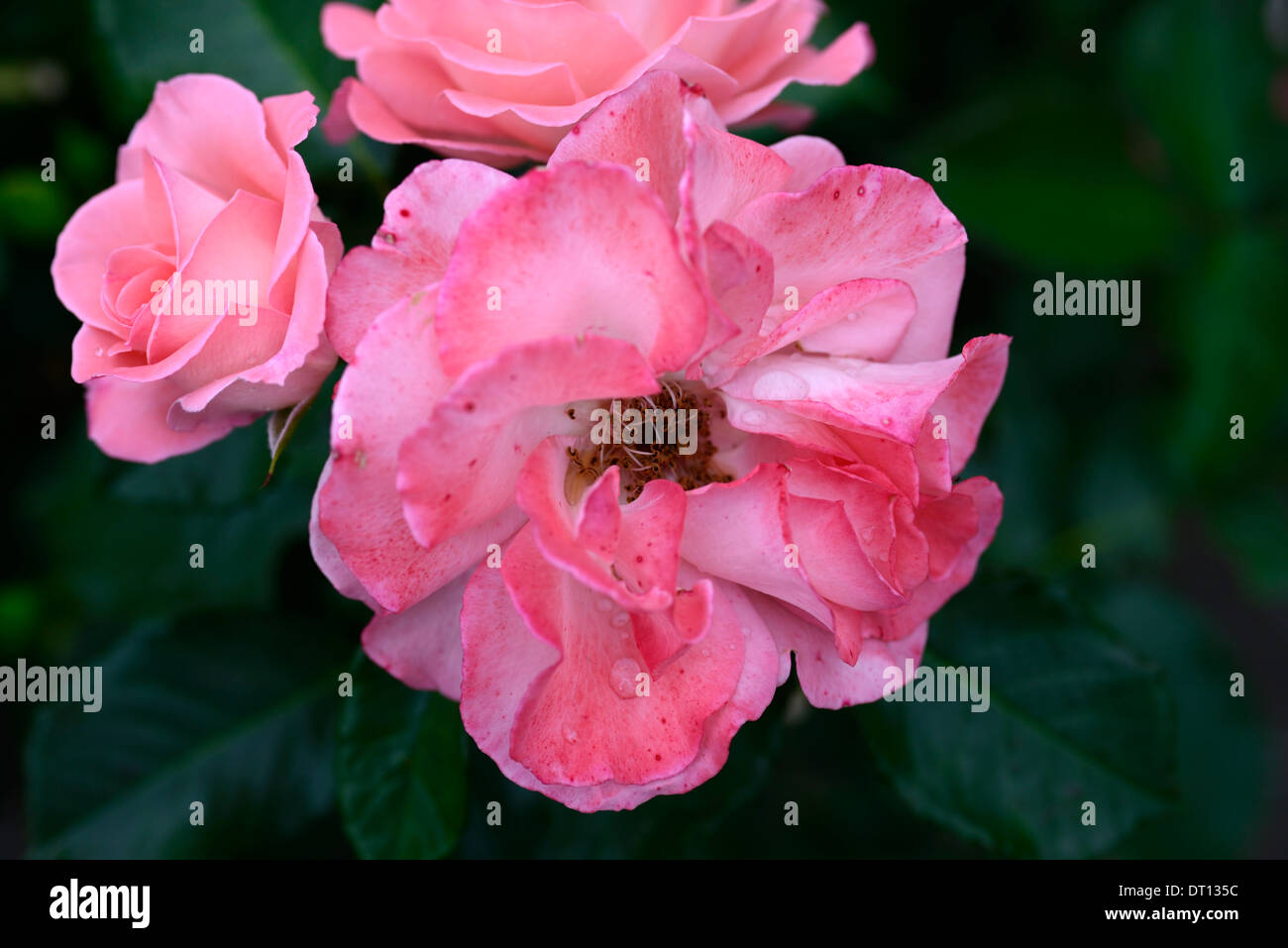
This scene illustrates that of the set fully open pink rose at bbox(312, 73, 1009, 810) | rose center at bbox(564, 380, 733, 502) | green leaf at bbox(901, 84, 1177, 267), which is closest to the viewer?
fully open pink rose at bbox(312, 73, 1009, 810)

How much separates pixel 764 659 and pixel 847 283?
268mm

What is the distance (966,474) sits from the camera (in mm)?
1273

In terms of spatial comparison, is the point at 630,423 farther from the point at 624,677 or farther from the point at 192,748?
the point at 192,748

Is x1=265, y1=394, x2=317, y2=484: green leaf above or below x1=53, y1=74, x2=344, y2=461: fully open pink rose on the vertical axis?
below

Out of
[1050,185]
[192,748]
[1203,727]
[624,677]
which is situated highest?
[1050,185]

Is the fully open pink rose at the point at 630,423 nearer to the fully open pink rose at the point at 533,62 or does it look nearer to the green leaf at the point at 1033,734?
the fully open pink rose at the point at 533,62

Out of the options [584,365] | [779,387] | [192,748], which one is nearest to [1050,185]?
[779,387]

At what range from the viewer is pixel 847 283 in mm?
629

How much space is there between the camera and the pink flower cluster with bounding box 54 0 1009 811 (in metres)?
0.56

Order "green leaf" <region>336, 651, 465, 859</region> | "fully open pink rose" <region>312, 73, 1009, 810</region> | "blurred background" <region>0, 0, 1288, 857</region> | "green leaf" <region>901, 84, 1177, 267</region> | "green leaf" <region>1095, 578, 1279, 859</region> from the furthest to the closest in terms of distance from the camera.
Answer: "green leaf" <region>1095, 578, 1279, 859</region> → "green leaf" <region>901, 84, 1177, 267</region> → "blurred background" <region>0, 0, 1288, 857</region> → "green leaf" <region>336, 651, 465, 859</region> → "fully open pink rose" <region>312, 73, 1009, 810</region>

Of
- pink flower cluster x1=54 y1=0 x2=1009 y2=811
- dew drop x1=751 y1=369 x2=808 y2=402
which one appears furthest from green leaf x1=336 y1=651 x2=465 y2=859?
dew drop x1=751 y1=369 x2=808 y2=402

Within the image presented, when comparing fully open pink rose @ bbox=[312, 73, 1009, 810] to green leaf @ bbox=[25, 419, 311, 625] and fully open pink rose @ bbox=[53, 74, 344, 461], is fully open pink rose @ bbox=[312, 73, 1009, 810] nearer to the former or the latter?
fully open pink rose @ bbox=[53, 74, 344, 461]

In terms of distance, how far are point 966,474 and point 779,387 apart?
70 centimetres

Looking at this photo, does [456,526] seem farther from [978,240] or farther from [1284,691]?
[1284,691]
